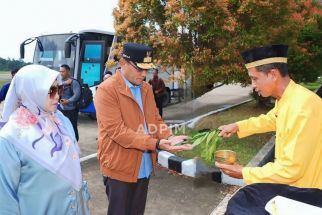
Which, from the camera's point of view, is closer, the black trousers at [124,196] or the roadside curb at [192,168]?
the black trousers at [124,196]

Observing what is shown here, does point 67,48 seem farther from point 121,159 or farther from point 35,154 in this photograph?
point 35,154

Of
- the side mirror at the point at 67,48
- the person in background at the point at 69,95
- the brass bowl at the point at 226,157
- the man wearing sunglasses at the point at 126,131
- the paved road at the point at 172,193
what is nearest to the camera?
the brass bowl at the point at 226,157

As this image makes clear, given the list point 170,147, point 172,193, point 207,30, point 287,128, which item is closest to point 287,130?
point 287,128

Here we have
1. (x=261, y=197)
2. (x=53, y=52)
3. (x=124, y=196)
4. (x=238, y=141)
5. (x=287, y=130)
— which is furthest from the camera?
(x=53, y=52)

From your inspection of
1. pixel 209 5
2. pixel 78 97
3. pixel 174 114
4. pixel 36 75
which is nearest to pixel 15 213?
pixel 36 75

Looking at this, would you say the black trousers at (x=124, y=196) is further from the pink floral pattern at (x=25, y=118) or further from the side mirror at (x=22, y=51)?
the side mirror at (x=22, y=51)

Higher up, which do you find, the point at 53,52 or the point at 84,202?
the point at 53,52

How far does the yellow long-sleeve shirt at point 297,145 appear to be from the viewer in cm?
245

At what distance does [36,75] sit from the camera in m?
2.48

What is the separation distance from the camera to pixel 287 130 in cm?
252

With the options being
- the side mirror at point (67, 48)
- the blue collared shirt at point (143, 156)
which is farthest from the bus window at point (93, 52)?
the blue collared shirt at point (143, 156)

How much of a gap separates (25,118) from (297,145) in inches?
68.0

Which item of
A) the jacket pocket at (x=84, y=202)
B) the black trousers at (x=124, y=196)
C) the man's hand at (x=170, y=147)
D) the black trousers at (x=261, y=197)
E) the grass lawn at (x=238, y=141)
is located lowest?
the grass lawn at (x=238, y=141)

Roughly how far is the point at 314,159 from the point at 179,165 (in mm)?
4258
